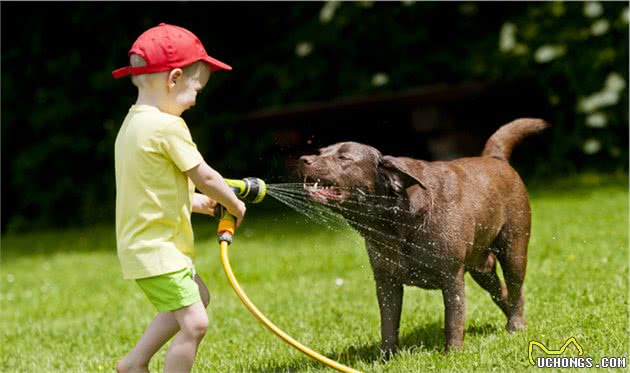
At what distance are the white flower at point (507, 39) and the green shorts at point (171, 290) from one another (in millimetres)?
8645

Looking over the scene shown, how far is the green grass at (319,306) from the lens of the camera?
424cm

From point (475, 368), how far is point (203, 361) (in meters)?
1.38

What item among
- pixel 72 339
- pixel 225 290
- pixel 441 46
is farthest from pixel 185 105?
pixel 441 46

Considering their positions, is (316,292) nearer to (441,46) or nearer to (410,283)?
(410,283)

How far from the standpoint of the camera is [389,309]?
4.16 m

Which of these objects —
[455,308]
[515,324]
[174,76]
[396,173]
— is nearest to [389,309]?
[455,308]

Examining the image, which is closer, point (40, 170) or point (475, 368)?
point (475, 368)

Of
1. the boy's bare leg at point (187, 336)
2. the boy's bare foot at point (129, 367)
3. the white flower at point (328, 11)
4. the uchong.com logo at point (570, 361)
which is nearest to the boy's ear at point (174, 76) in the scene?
the boy's bare leg at point (187, 336)

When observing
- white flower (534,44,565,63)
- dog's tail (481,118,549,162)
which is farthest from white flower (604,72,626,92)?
dog's tail (481,118,549,162)

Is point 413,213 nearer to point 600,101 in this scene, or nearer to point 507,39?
point 600,101

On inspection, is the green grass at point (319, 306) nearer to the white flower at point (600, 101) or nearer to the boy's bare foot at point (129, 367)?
the boy's bare foot at point (129, 367)

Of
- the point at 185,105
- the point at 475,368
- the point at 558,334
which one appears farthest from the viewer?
the point at 558,334

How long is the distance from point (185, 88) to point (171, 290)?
780mm

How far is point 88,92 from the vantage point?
1286cm
